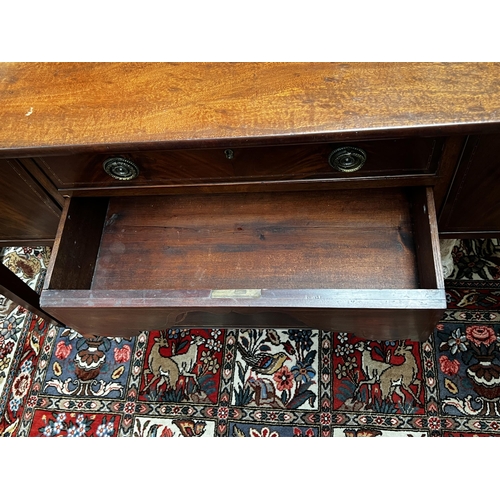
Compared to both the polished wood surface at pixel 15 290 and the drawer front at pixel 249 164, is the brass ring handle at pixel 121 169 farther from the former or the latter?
the polished wood surface at pixel 15 290

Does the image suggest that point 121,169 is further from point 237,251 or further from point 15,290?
point 15,290

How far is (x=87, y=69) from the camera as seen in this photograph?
0.65 meters

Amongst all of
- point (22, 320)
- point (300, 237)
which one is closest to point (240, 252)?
point (300, 237)

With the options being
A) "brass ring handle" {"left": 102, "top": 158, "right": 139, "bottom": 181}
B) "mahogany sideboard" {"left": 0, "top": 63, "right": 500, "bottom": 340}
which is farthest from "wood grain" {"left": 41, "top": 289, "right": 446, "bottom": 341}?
"brass ring handle" {"left": 102, "top": 158, "right": 139, "bottom": 181}

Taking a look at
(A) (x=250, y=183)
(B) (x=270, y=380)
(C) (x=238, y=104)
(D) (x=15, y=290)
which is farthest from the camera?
(B) (x=270, y=380)

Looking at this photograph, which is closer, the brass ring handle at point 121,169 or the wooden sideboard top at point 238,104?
the wooden sideboard top at point 238,104

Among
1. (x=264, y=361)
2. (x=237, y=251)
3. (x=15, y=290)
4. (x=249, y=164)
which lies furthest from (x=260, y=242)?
(x=15, y=290)

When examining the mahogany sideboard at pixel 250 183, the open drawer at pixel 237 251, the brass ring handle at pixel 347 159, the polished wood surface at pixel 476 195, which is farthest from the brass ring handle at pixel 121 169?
the polished wood surface at pixel 476 195

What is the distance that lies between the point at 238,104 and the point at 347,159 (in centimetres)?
17

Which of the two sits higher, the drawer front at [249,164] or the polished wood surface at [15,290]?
the drawer front at [249,164]

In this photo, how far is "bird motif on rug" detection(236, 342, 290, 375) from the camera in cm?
99

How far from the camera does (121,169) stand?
0.68m

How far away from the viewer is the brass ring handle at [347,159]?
0.62m

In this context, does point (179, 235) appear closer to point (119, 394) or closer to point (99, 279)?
point (99, 279)
